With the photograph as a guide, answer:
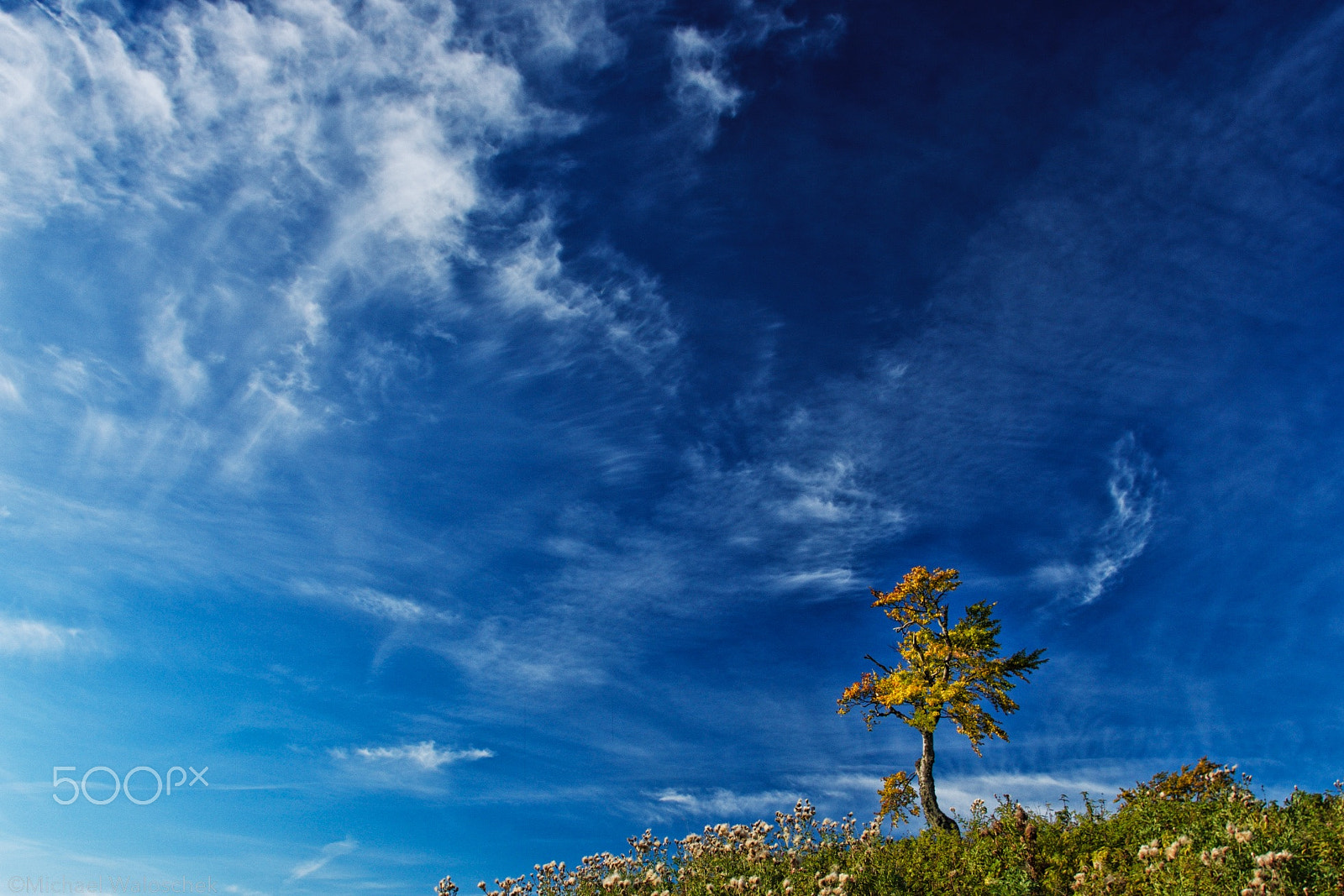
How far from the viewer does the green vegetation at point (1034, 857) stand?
8.88 meters

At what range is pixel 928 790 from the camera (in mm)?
23812

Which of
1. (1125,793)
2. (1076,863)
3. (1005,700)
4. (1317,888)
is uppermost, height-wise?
(1005,700)

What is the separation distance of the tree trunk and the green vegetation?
24.1 ft

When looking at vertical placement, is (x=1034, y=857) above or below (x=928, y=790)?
below

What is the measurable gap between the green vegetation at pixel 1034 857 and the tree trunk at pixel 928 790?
24.1ft

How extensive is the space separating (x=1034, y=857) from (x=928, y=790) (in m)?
13.3

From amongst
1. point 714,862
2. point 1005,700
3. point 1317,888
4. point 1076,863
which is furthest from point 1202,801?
point 1005,700

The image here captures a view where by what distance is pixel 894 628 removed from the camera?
26.7 meters

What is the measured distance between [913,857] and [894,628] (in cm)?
1358

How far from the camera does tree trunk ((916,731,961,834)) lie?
2297 centimetres

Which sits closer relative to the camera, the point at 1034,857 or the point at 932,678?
the point at 1034,857

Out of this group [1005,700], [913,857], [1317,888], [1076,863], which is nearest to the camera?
[1317,888]

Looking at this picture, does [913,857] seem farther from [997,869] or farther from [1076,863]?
[1076,863]

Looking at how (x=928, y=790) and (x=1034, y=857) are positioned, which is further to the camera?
(x=928, y=790)
